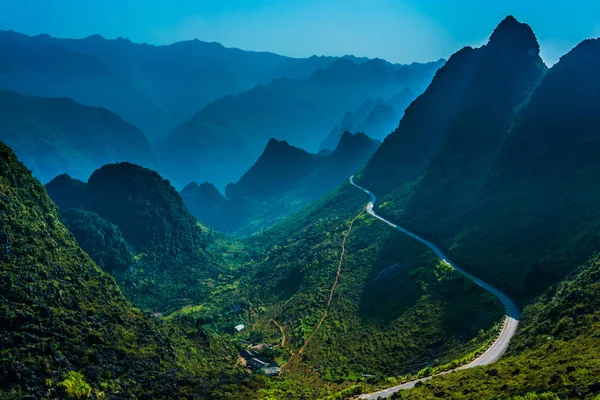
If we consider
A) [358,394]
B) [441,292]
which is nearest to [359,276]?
[441,292]

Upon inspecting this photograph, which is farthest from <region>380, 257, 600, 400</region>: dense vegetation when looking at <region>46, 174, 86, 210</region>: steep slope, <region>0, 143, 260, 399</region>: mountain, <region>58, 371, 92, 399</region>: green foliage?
<region>46, 174, 86, 210</region>: steep slope

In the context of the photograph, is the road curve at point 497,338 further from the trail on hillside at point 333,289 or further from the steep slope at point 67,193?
the steep slope at point 67,193

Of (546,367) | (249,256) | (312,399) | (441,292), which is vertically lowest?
(546,367)

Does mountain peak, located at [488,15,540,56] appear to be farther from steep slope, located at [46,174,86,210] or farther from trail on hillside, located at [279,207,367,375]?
steep slope, located at [46,174,86,210]

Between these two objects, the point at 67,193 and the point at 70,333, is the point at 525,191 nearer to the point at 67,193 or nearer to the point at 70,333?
the point at 70,333

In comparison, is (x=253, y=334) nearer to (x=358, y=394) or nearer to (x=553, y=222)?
(x=358, y=394)

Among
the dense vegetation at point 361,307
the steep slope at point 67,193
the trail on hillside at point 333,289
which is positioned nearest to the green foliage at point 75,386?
the dense vegetation at point 361,307
